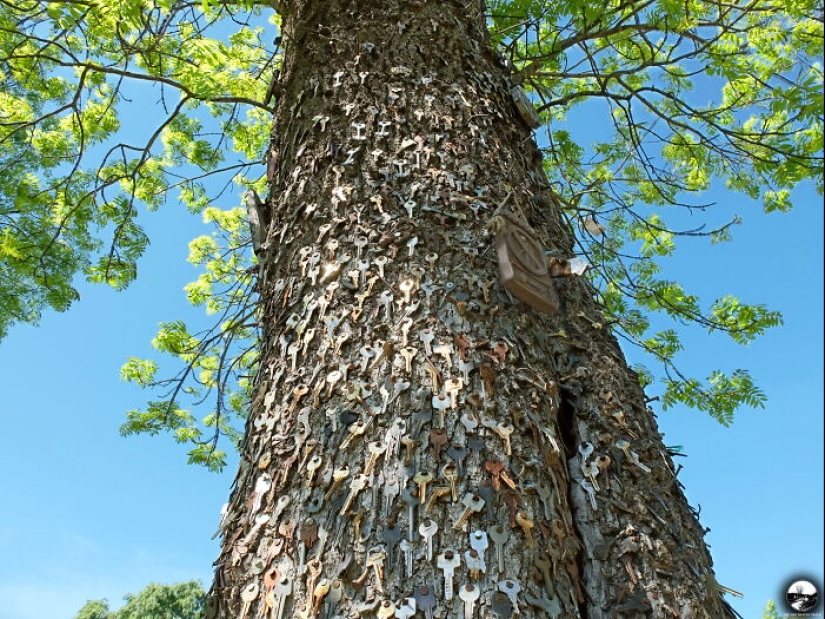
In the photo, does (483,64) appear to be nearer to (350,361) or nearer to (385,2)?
(385,2)

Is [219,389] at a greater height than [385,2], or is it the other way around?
[385,2]

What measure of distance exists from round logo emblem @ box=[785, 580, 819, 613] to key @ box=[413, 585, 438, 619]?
4.86 m

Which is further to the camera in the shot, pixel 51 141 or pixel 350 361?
pixel 51 141

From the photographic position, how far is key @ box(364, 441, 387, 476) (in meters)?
1.38

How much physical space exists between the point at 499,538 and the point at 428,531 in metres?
0.15

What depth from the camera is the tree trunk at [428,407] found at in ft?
4.19

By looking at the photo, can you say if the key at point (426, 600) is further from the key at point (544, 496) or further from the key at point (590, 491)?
the key at point (590, 491)

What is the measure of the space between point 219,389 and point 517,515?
6.68ft

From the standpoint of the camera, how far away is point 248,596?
4.35 feet

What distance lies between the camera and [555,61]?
4414 millimetres

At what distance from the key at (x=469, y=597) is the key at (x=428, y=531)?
3.8 inches

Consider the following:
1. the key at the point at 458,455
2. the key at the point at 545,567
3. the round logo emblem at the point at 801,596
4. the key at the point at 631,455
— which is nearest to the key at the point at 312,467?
the key at the point at 458,455

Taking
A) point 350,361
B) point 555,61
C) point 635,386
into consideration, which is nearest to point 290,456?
point 350,361

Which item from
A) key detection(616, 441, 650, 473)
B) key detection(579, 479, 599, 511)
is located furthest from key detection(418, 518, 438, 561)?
key detection(616, 441, 650, 473)
